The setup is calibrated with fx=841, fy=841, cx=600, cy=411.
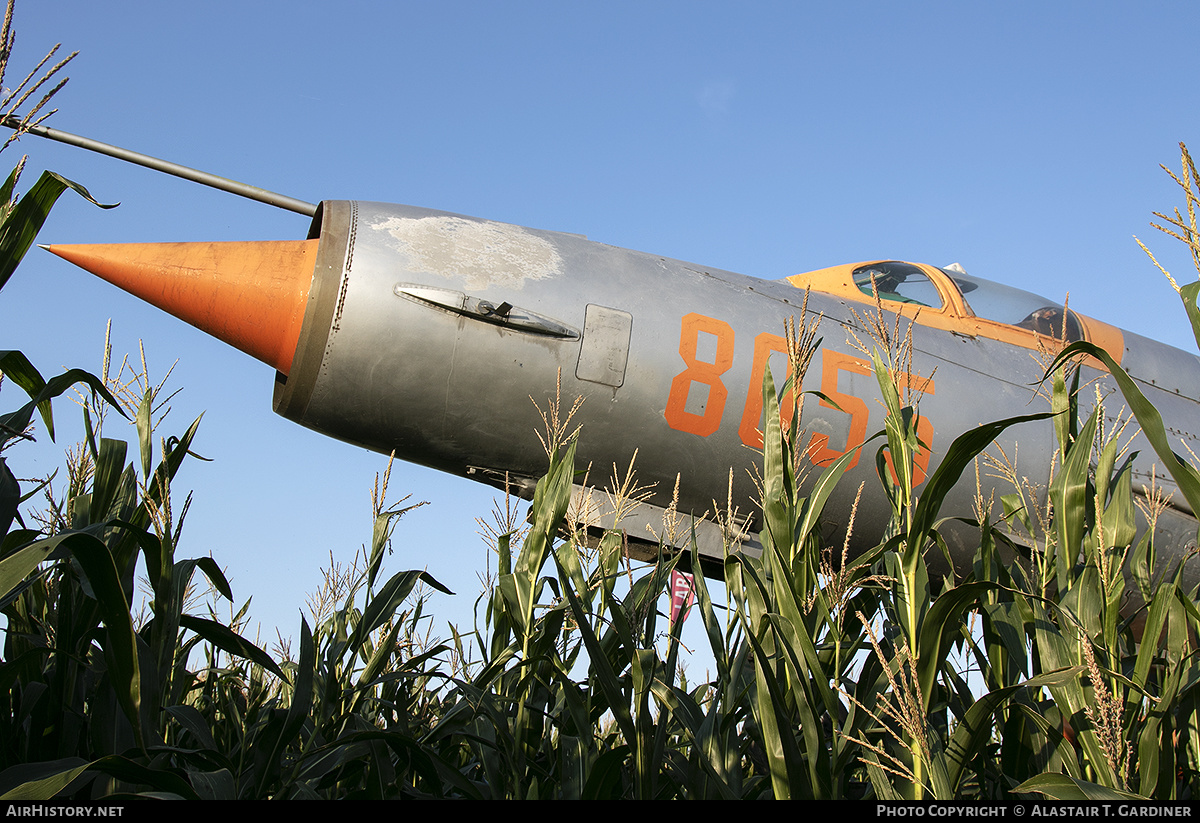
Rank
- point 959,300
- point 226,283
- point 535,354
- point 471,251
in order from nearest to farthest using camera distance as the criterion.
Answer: point 226,283, point 535,354, point 471,251, point 959,300

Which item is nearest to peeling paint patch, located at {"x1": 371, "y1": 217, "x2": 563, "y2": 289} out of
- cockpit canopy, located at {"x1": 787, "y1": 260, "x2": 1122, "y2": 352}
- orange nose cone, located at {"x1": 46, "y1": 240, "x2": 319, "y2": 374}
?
orange nose cone, located at {"x1": 46, "y1": 240, "x2": 319, "y2": 374}

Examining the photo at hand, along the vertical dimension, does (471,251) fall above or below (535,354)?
above

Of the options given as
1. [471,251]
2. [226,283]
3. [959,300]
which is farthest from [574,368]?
[959,300]

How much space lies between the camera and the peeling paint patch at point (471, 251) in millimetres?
4465

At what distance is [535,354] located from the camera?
438 cm

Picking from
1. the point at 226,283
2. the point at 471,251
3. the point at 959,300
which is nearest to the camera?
the point at 226,283

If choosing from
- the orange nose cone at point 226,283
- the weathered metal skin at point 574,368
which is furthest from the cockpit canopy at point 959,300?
the orange nose cone at point 226,283

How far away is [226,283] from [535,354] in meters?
1.58

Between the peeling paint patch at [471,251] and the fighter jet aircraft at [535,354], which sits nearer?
the fighter jet aircraft at [535,354]

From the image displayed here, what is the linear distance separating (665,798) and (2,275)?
2.21 meters

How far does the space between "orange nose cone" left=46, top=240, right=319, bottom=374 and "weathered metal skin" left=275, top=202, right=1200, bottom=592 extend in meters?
0.13

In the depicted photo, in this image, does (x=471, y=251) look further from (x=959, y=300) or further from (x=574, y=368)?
(x=959, y=300)

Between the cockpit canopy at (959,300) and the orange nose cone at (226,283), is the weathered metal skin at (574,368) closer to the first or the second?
the orange nose cone at (226,283)

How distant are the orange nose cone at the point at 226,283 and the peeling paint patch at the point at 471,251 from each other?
1.70 feet
